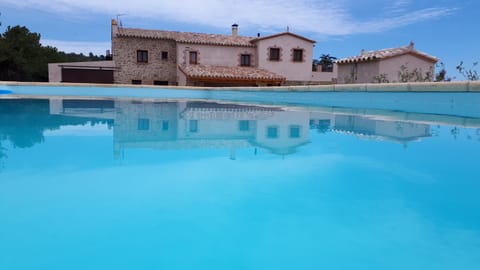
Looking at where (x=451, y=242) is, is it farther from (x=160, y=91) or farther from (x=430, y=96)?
(x=160, y=91)

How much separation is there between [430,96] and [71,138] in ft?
17.0

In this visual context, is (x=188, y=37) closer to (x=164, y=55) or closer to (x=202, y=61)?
(x=202, y=61)

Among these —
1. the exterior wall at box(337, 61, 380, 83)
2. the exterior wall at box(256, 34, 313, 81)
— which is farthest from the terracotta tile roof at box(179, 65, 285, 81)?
the exterior wall at box(337, 61, 380, 83)

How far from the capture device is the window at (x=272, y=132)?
10.4 ft

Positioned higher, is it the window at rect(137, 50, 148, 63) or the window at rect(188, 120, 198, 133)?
the window at rect(137, 50, 148, 63)

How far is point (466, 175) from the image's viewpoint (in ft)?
5.96

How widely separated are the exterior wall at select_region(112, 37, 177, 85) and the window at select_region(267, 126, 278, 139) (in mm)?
17898

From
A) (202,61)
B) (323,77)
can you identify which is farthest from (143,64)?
(323,77)

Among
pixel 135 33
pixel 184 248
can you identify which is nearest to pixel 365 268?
pixel 184 248

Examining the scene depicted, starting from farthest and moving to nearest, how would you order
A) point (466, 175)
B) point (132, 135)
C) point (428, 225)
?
point (132, 135), point (466, 175), point (428, 225)

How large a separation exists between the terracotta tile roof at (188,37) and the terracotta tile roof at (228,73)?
1.59m

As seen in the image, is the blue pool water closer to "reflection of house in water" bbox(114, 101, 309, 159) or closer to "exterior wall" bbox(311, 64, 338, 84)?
"reflection of house in water" bbox(114, 101, 309, 159)

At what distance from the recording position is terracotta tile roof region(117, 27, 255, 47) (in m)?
19.7

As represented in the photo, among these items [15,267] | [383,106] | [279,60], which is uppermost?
[279,60]
